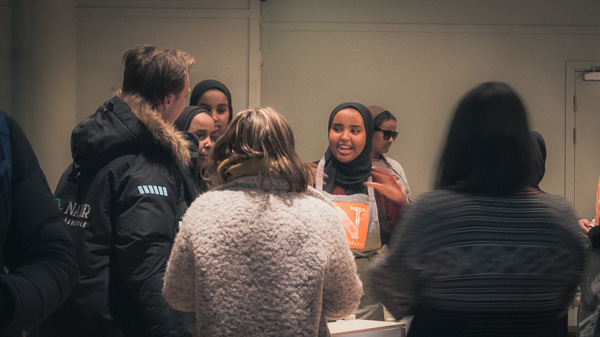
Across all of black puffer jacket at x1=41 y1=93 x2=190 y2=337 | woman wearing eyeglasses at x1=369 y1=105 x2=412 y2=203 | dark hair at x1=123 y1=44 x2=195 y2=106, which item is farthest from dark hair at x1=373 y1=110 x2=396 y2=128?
black puffer jacket at x1=41 y1=93 x2=190 y2=337

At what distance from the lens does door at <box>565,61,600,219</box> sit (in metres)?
4.85

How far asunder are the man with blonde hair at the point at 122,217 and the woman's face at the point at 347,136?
130cm

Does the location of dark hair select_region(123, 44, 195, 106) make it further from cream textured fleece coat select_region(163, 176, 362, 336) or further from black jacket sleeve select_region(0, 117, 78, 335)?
black jacket sleeve select_region(0, 117, 78, 335)

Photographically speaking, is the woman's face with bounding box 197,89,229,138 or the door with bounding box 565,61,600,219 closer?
the woman's face with bounding box 197,89,229,138

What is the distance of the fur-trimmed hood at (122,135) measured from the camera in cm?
181

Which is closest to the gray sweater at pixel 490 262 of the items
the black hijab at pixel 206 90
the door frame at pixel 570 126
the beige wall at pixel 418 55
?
the black hijab at pixel 206 90

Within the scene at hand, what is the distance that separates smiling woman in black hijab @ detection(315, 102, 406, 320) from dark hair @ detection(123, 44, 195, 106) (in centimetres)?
112

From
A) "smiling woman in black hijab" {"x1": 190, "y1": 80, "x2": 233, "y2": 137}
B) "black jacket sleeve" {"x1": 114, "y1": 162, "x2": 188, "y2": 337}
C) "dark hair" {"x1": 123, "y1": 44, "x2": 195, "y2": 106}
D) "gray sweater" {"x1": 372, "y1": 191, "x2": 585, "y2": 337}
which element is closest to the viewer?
"gray sweater" {"x1": 372, "y1": 191, "x2": 585, "y2": 337}

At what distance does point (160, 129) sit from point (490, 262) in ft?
3.87

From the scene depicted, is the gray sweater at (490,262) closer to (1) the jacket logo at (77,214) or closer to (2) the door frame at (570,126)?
(1) the jacket logo at (77,214)

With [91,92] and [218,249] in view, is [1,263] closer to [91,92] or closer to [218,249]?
[218,249]

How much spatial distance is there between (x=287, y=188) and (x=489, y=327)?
0.69 metres

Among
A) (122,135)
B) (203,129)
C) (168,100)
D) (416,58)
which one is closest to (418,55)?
(416,58)

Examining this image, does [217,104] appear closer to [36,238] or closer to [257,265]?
[257,265]
